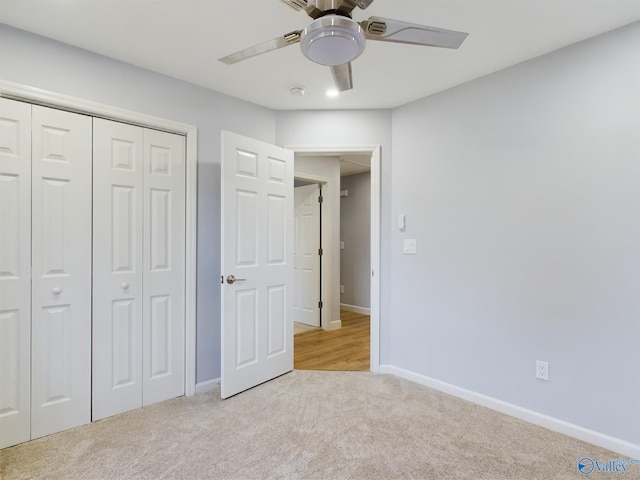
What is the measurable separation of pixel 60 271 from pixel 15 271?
0.69 feet

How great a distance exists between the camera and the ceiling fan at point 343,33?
126 centimetres

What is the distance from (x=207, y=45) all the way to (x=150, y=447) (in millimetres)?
2425

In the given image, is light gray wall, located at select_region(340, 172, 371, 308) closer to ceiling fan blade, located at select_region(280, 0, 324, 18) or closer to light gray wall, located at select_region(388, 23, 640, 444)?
light gray wall, located at select_region(388, 23, 640, 444)

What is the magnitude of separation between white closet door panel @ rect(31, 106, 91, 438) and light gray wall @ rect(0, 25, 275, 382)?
0.23 meters

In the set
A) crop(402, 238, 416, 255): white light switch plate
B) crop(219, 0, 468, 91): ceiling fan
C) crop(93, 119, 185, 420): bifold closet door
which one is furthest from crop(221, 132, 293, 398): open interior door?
crop(219, 0, 468, 91): ceiling fan

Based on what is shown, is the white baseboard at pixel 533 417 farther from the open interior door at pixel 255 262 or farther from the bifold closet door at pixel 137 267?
the bifold closet door at pixel 137 267

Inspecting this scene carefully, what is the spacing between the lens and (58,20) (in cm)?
191

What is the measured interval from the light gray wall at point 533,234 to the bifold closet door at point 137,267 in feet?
6.22

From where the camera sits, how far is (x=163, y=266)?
255cm

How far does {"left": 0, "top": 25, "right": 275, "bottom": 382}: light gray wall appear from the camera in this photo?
6.66 ft

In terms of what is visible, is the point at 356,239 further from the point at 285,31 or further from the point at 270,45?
the point at 270,45

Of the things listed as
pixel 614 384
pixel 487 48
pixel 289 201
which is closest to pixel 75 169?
pixel 289 201

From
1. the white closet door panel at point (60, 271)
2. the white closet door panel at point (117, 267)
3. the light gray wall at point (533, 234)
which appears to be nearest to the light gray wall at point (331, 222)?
the light gray wall at point (533, 234)

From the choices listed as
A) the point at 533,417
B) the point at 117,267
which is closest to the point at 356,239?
the point at 533,417
